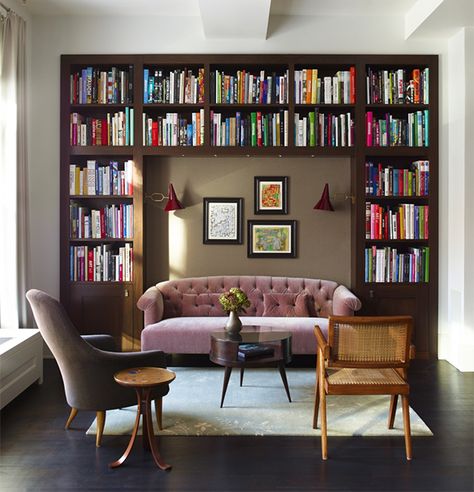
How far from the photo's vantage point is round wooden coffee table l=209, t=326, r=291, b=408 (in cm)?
414

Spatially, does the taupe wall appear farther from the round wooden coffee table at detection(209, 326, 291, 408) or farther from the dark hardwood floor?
the dark hardwood floor

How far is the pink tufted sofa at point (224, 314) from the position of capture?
5.18 m

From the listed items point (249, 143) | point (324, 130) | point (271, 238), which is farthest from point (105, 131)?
point (324, 130)

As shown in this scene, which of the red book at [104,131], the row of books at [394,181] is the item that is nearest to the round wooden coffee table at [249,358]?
the row of books at [394,181]

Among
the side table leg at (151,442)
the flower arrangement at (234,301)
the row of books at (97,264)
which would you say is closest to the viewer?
the side table leg at (151,442)

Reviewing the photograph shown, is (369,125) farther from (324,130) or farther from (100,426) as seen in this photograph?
(100,426)

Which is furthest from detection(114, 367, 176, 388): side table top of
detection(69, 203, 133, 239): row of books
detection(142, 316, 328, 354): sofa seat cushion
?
detection(69, 203, 133, 239): row of books

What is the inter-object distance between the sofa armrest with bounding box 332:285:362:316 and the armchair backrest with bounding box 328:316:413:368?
6.51 feet

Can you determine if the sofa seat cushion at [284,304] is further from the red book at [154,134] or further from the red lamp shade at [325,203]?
the red book at [154,134]

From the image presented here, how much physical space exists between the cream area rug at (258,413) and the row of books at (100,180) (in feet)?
6.90

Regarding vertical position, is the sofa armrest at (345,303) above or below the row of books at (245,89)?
below

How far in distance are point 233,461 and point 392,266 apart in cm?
318

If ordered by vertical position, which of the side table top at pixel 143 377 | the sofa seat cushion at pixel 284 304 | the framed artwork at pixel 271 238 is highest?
the framed artwork at pixel 271 238

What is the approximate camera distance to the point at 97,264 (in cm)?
579
